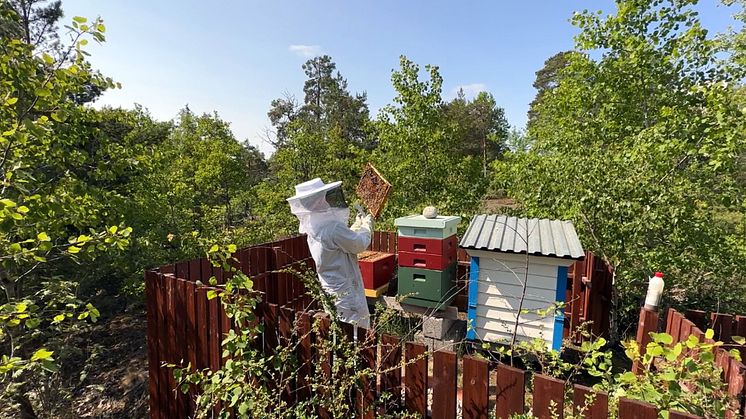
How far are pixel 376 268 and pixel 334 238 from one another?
6.33 ft

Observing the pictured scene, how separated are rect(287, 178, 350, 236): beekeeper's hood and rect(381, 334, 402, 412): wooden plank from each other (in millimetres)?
1692

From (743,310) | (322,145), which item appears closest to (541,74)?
(322,145)

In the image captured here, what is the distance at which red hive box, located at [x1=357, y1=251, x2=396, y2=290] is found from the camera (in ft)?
17.5

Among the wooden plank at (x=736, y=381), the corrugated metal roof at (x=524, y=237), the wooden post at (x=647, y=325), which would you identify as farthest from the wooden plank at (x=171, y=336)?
the wooden post at (x=647, y=325)

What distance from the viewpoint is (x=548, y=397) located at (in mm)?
1746

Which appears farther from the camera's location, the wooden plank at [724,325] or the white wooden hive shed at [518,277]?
the white wooden hive shed at [518,277]

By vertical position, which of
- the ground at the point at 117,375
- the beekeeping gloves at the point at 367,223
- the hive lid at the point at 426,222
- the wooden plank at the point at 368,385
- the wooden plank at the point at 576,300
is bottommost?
the ground at the point at 117,375

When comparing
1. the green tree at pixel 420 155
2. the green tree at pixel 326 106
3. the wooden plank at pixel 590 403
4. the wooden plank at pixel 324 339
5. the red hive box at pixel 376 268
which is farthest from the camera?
the green tree at pixel 326 106

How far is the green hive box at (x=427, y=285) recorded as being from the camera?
14.9 feet

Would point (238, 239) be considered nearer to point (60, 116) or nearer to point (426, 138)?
point (426, 138)

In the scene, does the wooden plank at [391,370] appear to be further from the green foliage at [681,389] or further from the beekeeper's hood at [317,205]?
the beekeeper's hood at [317,205]

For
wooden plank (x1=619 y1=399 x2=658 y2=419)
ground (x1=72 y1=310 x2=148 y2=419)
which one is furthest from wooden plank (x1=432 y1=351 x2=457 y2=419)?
ground (x1=72 y1=310 x2=148 y2=419)

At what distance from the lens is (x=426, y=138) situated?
25.7ft

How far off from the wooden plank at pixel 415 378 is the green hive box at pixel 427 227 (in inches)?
96.3
